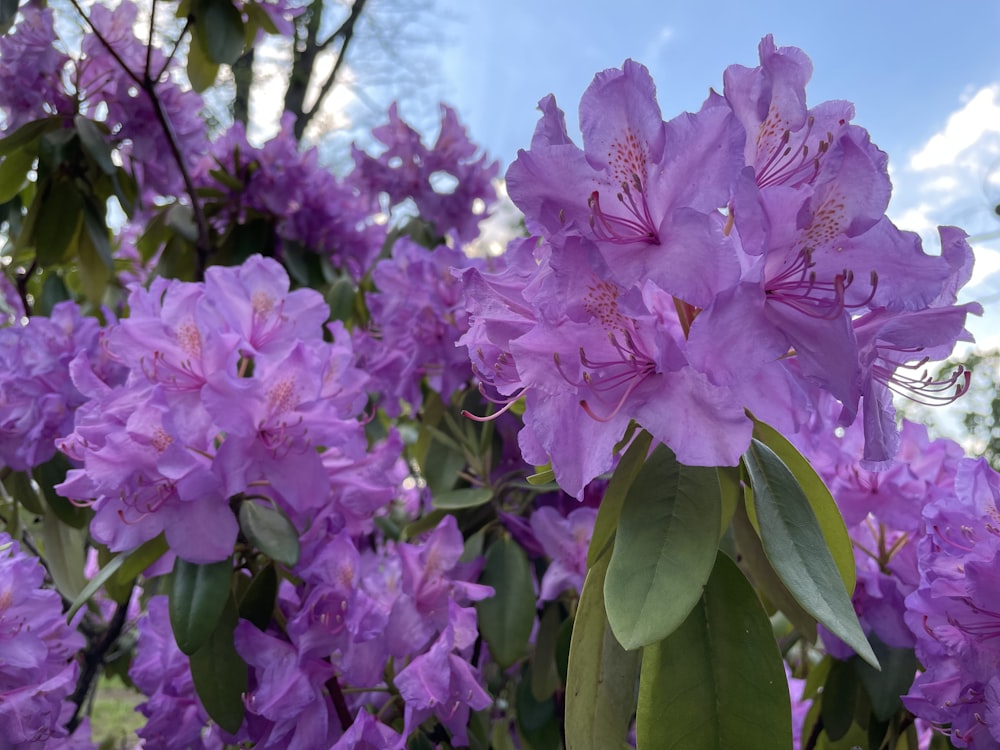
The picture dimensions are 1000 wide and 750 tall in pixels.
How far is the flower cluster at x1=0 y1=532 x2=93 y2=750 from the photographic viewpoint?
2.60ft

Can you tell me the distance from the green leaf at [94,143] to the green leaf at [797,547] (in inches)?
46.5

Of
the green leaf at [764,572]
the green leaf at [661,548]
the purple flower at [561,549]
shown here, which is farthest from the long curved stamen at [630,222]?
the purple flower at [561,549]

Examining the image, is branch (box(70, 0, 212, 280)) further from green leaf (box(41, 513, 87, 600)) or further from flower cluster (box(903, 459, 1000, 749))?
flower cluster (box(903, 459, 1000, 749))

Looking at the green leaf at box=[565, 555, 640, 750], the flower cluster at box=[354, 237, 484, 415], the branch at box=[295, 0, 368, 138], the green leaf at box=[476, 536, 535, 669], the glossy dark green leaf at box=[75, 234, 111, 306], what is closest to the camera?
the green leaf at box=[565, 555, 640, 750]

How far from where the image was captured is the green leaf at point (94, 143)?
1.30 m

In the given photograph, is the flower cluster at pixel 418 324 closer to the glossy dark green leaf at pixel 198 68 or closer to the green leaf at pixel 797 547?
the glossy dark green leaf at pixel 198 68

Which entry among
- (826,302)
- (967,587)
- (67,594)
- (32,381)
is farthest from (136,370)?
(967,587)

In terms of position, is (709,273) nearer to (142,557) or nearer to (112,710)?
(142,557)

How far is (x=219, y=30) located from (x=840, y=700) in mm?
1340

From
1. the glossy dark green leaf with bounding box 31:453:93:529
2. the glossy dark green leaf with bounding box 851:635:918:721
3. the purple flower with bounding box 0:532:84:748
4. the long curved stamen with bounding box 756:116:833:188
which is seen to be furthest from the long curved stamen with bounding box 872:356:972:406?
the glossy dark green leaf with bounding box 31:453:93:529

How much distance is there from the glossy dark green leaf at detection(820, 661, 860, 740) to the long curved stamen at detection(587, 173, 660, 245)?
59 cm

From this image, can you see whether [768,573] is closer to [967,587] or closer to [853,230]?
[967,587]

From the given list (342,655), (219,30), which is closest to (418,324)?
(342,655)

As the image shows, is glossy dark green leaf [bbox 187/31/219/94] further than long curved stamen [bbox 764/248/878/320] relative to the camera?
Yes
